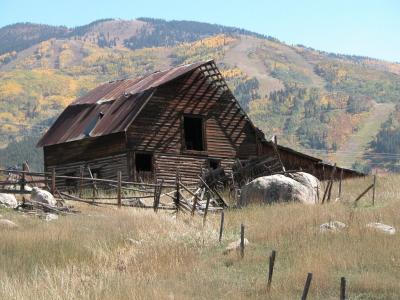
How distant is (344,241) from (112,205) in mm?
12853

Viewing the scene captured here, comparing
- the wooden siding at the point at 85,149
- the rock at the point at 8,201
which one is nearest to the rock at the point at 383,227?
the rock at the point at 8,201

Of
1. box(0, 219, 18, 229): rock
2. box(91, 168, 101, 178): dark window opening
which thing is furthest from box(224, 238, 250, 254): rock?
box(91, 168, 101, 178): dark window opening

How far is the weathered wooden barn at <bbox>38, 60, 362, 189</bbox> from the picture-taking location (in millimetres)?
38438

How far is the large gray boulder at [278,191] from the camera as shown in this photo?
93.4 feet

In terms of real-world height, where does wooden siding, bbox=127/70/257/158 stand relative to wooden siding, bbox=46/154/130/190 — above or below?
above

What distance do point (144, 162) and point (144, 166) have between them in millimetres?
350

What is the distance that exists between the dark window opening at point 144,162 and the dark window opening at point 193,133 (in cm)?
211

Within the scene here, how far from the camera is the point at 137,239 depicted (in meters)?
19.9

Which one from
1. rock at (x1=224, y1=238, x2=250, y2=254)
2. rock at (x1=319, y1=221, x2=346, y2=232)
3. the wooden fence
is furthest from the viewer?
the wooden fence

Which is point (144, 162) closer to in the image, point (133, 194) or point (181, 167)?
point (181, 167)

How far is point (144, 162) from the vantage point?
40094 millimetres

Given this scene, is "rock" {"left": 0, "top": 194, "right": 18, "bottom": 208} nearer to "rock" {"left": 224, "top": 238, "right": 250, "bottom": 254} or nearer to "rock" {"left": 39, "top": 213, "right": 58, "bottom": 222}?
"rock" {"left": 39, "top": 213, "right": 58, "bottom": 222}

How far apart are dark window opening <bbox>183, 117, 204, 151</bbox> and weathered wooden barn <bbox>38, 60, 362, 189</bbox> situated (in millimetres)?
53

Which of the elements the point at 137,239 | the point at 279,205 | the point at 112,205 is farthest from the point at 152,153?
the point at 137,239
